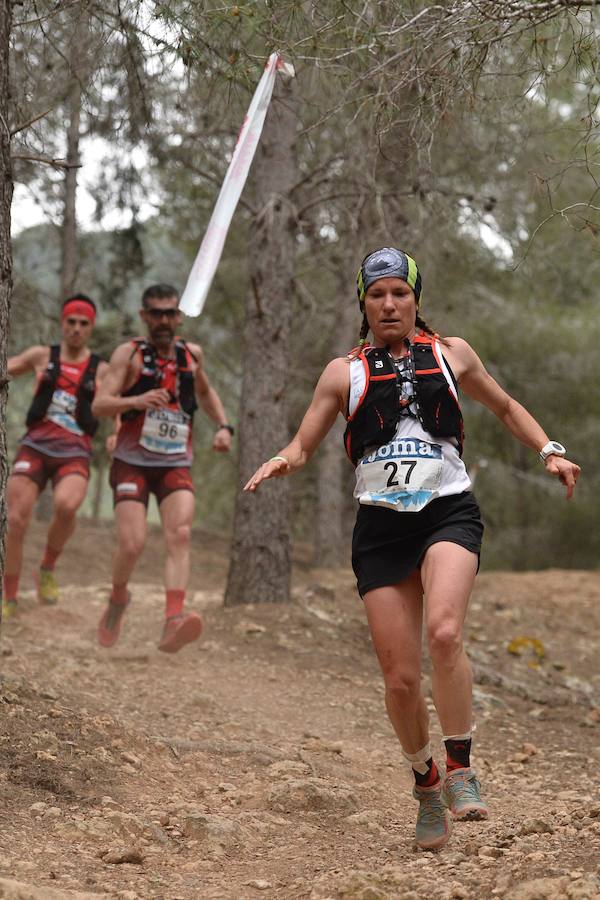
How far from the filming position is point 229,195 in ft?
17.4

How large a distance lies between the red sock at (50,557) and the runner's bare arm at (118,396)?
6.57 ft

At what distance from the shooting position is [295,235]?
9.19 meters

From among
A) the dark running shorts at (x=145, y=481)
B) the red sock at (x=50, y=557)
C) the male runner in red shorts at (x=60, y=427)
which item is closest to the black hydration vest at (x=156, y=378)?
the dark running shorts at (x=145, y=481)

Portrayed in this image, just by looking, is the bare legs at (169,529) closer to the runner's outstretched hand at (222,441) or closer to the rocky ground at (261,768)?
the runner's outstretched hand at (222,441)

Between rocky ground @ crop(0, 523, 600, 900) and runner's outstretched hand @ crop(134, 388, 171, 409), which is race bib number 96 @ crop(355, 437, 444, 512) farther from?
runner's outstretched hand @ crop(134, 388, 171, 409)

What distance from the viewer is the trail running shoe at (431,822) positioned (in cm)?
395

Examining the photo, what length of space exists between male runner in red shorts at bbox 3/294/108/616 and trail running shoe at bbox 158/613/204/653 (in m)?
1.65

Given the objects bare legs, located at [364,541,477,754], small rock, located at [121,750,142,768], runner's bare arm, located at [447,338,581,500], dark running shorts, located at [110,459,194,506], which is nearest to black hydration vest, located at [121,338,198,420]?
dark running shorts, located at [110,459,194,506]

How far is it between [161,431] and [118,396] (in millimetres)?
352

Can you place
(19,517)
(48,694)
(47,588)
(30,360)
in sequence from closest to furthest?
(48,694) < (19,517) < (30,360) < (47,588)

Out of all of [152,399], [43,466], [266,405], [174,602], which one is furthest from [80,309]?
[174,602]

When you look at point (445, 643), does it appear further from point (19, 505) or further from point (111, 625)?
point (19, 505)

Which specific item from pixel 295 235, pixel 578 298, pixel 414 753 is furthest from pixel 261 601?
pixel 578 298

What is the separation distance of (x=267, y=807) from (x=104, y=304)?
1130cm
